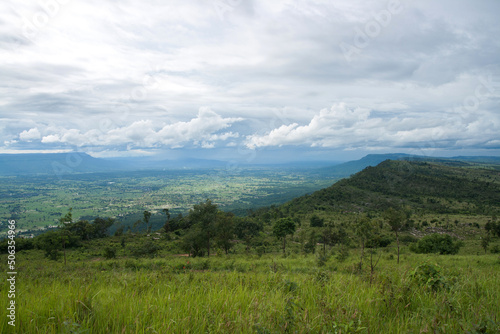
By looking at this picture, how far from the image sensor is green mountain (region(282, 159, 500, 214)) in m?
93.5

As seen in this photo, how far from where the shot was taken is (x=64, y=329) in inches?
85.6

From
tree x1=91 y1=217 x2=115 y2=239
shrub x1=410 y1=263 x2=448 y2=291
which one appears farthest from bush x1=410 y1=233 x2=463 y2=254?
tree x1=91 y1=217 x2=115 y2=239

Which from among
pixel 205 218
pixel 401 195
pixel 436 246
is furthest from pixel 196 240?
pixel 401 195

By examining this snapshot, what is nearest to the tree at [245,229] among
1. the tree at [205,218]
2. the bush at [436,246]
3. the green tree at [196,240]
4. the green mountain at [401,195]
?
the green tree at [196,240]

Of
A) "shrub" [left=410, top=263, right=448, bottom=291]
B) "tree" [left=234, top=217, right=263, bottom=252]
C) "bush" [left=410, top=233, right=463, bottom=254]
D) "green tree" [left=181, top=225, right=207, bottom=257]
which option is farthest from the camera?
"tree" [left=234, top=217, right=263, bottom=252]

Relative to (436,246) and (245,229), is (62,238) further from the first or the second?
(436,246)

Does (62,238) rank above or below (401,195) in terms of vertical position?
above

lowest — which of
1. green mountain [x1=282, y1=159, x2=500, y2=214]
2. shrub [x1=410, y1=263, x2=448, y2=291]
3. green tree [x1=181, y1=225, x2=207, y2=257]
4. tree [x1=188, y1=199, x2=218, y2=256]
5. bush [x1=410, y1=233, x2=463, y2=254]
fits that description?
green mountain [x1=282, y1=159, x2=500, y2=214]

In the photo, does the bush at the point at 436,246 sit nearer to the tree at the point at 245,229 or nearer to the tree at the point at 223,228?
the tree at the point at 223,228

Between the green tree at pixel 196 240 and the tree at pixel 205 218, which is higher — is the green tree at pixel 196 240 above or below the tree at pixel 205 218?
below

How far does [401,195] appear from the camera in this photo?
11350 centimetres

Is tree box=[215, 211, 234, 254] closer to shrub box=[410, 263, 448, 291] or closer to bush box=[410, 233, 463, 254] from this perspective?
bush box=[410, 233, 463, 254]

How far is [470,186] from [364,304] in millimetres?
157695

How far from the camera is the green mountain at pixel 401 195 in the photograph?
93.5 meters
